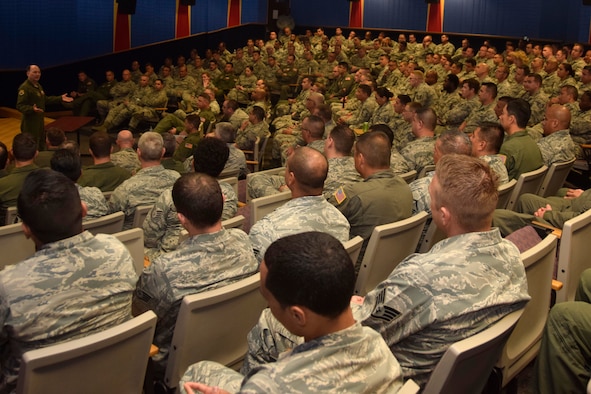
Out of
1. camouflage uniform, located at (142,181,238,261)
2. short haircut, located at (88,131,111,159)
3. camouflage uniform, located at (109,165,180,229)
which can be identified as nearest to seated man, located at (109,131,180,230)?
camouflage uniform, located at (109,165,180,229)

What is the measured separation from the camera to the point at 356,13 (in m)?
20.0

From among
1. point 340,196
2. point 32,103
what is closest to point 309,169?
point 340,196

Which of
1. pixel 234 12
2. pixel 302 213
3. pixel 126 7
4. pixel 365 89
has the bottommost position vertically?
pixel 302 213

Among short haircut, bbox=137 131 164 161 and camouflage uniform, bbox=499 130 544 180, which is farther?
camouflage uniform, bbox=499 130 544 180

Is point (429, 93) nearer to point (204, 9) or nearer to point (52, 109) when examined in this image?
point (52, 109)

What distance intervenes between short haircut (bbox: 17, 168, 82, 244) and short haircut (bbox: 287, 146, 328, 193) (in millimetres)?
1180

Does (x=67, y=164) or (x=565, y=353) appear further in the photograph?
(x=67, y=164)

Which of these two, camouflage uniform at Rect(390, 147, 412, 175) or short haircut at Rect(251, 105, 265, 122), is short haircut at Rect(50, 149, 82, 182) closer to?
camouflage uniform at Rect(390, 147, 412, 175)

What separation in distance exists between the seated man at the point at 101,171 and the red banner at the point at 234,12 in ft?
45.6

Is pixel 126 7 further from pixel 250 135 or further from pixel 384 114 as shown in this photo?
pixel 384 114

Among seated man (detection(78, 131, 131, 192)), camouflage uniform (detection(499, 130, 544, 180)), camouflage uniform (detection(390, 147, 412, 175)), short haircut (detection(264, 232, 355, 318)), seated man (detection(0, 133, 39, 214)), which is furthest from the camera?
camouflage uniform (detection(390, 147, 412, 175))

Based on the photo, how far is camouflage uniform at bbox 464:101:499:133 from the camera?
24.7 feet

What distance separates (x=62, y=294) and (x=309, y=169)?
1.39 metres

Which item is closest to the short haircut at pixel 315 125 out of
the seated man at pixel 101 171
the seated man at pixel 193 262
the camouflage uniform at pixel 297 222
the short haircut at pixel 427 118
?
the short haircut at pixel 427 118
